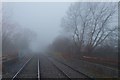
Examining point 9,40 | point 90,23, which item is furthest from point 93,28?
point 9,40

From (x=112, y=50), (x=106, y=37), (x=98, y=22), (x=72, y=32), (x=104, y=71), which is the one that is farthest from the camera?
(x=72, y=32)

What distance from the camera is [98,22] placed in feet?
141

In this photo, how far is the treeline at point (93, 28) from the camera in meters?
37.7

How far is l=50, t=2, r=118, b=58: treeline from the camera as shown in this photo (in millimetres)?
37669

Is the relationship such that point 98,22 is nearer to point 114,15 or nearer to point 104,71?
point 114,15

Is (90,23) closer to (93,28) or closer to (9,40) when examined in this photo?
(93,28)

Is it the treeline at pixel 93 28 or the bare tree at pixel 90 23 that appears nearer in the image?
the treeline at pixel 93 28

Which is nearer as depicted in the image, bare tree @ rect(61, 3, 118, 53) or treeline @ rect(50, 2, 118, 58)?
treeline @ rect(50, 2, 118, 58)

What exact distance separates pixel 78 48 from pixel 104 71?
2917cm

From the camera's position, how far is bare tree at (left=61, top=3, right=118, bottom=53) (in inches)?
1617

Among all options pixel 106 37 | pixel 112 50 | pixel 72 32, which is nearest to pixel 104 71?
pixel 112 50

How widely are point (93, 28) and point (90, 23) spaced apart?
1.51m

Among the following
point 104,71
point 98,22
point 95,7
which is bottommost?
point 104,71

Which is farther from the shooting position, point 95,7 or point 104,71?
point 95,7
